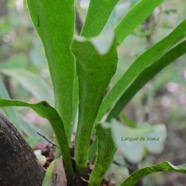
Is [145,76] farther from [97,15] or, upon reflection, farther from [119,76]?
[119,76]

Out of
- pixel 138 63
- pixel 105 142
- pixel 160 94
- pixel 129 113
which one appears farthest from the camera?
pixel 160 94

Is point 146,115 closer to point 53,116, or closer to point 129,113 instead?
point 53,116

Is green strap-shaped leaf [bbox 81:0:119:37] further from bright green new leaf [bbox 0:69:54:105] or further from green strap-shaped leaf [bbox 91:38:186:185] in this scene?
bright green new leaf [bbox 0:69:54:105]

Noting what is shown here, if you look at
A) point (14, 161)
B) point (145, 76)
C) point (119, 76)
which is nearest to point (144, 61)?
point (145, 76)

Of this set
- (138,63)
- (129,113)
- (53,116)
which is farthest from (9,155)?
(129,113)

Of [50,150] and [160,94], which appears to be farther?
[160,94]

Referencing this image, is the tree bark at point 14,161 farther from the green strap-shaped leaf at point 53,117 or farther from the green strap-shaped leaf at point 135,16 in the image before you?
the green strap-shaped leaf at point 135,16

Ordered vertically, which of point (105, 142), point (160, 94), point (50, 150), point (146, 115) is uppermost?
point (105, 142)
